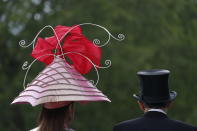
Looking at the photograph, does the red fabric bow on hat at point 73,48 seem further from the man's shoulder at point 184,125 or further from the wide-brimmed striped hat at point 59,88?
the man's shoulder at point 184,125

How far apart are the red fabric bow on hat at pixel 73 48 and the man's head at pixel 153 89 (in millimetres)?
453

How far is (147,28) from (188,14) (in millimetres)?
972

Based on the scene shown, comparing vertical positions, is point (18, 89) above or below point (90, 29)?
below

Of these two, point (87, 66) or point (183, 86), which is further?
point (183, 86)

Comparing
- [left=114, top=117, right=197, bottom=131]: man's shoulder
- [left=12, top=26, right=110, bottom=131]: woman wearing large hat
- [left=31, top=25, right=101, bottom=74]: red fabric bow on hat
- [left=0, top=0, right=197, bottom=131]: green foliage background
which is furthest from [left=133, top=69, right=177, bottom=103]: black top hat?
[left=0, top=0, right=197, bottom=131]: green foliage background

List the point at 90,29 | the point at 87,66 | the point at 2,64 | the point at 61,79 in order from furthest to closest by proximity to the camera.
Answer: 1. the point at 2,64
2. the point at 90,29
3. the point at 87,66
4. the point at 61,79

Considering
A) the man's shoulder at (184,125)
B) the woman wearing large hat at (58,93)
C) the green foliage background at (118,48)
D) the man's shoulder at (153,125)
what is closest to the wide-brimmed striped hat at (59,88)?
the woman wearing large hat at (58,93)

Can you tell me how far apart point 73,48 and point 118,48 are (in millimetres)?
10599

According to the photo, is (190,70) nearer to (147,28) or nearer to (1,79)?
(147,28)

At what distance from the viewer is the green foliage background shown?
16594 millimetres

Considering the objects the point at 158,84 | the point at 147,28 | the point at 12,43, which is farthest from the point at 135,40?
the point at 158,84

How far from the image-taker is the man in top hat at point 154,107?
6.23 meters

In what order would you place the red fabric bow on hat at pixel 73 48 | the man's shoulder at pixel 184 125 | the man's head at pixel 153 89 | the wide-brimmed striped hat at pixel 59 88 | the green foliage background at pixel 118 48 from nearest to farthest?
the wide-brimmed striped hat at pixel 59 88 < the red fabric bow on hat at pixel 73 48 < the man's shoulder at pixel 184 125 < the man's head at pixel 153 89 < the green foliage background at pixel 118 48

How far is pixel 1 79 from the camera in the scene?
17.1 metres
